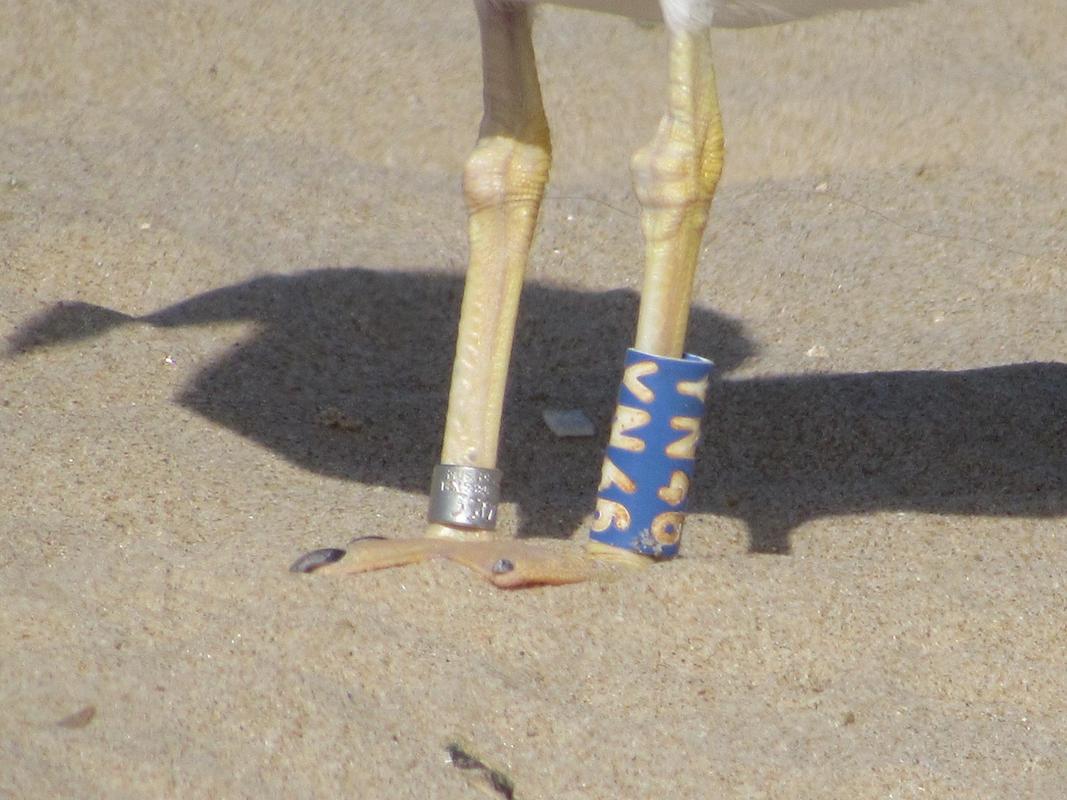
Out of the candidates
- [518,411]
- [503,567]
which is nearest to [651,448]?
[503,567]

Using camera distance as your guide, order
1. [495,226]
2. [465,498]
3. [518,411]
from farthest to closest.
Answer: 1. [518,411]
2. [495,226]
3. [465,498]

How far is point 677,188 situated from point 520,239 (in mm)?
424

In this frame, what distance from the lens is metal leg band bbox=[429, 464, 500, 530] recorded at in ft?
9.84

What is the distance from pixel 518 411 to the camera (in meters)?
4.32

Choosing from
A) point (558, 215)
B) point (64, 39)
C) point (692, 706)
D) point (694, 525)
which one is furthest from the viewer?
point (64, 39)

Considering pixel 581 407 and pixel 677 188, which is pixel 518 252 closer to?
pixel 677 188

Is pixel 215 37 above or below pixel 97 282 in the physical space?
above

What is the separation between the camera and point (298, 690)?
2451 millimetres

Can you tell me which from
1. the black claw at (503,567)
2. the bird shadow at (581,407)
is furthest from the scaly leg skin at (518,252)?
the bird shadow at (581,407)

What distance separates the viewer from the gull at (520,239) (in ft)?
9.39

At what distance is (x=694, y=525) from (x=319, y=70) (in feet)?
13.3

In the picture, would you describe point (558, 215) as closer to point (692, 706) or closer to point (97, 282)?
point (97, 282)

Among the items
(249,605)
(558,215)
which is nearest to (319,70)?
(558,215)

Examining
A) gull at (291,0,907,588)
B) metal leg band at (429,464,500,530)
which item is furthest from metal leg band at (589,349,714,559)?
metal leg band at (429,464,500,530)
